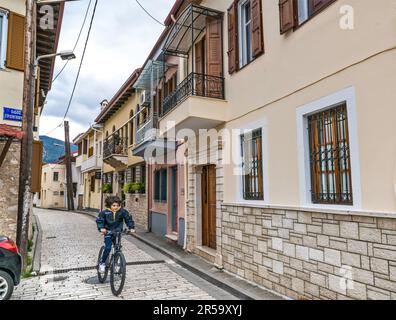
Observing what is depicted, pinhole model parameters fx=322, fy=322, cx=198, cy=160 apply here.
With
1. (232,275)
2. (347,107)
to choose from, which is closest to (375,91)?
(347,107)

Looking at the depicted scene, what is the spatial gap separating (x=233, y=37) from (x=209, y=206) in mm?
4380

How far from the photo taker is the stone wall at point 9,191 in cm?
746

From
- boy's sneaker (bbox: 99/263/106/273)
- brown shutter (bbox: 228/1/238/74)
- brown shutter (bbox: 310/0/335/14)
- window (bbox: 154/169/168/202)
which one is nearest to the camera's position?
brown shutter (bbox: 310/0/335/14)

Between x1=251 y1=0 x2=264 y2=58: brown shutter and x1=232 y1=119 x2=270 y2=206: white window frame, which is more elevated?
x1=251 y1=0 x2=264 y2=58: brown shutter

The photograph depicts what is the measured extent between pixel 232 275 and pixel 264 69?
14.0 ft

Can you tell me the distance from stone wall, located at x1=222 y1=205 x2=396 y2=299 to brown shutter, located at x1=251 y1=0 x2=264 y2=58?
10.1ft

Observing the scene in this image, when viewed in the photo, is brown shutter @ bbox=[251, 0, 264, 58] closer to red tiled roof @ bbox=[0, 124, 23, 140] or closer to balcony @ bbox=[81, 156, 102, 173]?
red tiled roof @ bbox=[0, 124, 23, 140]

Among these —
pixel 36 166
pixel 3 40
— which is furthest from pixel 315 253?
pixel 3 40

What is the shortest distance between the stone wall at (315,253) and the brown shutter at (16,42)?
630 centimetres

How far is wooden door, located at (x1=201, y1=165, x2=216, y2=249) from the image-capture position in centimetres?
864

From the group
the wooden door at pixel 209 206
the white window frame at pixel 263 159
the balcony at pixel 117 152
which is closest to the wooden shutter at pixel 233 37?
the white window frame at pixel 263 159

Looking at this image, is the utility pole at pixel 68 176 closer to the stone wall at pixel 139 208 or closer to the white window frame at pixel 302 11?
the stone wall at pixel 139 208

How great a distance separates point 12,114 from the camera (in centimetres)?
778

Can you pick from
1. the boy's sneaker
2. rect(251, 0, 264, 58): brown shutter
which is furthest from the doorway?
rect(251, 0, 264, 58): brown shutter
